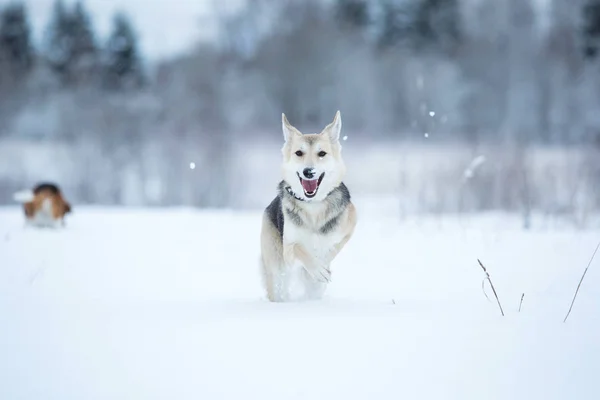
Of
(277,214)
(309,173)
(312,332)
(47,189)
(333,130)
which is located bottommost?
(312,332)

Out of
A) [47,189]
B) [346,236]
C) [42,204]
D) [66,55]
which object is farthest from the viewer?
[66,55]

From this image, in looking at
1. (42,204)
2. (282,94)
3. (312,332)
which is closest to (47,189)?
(42,204)

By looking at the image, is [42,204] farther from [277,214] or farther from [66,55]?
[66,55]

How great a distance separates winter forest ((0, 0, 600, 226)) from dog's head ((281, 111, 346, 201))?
6881mm

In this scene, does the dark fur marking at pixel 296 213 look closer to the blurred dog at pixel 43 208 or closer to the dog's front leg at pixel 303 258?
the dog's front leg at pixel 303 258

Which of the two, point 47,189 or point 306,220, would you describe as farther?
point 47,189

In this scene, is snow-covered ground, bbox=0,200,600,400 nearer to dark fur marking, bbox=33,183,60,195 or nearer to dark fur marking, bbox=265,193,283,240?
dark fur marking, bbox=265,193,283,240

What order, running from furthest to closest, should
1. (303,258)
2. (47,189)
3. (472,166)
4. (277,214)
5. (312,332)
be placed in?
(47,189), (472,166), (277,214), (303,258), (312,332)

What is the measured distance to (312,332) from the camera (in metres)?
2.94

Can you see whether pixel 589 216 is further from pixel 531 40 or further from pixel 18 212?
pixel 531 40

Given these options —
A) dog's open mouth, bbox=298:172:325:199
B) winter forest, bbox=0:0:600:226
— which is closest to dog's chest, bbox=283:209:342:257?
dog's open mouth, bbox=298:172:325:199

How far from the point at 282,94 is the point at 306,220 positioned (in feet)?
52.5

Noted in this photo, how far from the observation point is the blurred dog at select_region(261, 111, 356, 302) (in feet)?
13.1

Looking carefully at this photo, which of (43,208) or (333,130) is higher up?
(333,130)
